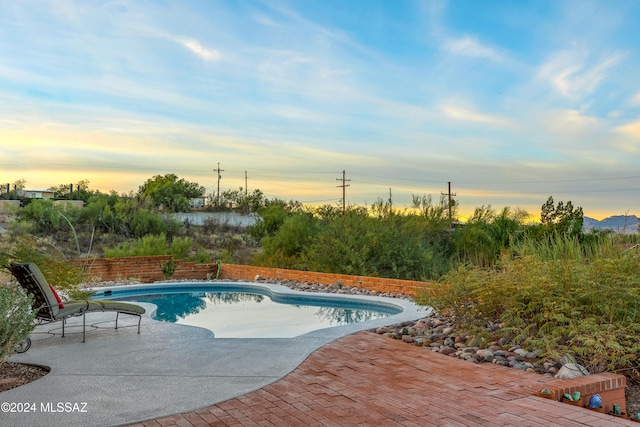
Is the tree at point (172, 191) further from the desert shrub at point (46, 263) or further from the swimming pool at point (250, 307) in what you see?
the desert shrub at point (46, 263)

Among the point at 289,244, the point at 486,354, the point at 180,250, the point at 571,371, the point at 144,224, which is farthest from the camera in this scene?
the point at 144,224

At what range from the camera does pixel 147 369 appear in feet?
16.8

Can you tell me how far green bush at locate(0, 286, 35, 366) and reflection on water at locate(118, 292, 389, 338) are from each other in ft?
10.1

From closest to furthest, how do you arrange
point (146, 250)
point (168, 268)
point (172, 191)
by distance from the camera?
point (168, 268)
point (146, 250)
point (172, 191)

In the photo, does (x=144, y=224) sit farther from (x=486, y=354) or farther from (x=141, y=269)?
(x=486, y=354)

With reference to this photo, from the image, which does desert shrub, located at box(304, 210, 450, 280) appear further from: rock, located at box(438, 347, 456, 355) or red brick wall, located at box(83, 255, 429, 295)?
rock, located at box(438, 347, 456, 355)

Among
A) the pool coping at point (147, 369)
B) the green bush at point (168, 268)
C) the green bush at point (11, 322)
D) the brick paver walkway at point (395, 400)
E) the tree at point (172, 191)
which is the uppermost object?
the tree at point (172, 191)

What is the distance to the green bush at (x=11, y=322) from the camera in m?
4.52

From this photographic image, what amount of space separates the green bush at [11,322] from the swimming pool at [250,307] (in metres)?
3.20

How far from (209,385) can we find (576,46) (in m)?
10.7

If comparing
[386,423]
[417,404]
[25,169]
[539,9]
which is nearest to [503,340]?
[417,404]

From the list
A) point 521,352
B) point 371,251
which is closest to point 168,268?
point 371,251

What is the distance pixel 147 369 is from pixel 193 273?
1102 centimetres

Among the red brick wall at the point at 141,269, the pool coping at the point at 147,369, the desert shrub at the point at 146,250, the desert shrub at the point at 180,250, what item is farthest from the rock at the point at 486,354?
the desert shrub at the point at 180,250
